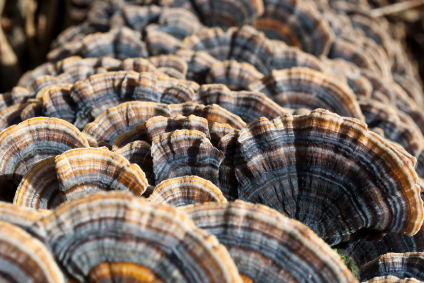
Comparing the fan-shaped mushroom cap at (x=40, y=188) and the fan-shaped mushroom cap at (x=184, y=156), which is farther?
the fan-shaped mushroom cap at (x=184, y=156)

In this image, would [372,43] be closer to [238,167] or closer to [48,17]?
[238,167]

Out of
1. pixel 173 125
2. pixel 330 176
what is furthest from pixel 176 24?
pixel 330 176

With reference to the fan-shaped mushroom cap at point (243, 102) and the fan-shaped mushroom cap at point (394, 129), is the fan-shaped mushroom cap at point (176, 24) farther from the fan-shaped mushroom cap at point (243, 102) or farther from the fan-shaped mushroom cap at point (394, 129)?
the fan-shaped mushroom cap at point (394, 129)

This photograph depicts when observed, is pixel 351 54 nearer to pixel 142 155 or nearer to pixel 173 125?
pixel 173 125

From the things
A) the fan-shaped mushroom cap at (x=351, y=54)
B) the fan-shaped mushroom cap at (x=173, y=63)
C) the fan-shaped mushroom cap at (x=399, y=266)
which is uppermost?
the fan-shaped mushroom cap at (x=173, y=63)

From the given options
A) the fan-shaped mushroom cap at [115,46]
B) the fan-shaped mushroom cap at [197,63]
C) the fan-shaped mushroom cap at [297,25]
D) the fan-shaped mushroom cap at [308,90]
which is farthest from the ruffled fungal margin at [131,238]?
the fan-shaped mushroom cap at [297,25]

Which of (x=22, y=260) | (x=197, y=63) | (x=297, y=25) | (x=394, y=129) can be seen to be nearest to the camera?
(x=22, y=260)

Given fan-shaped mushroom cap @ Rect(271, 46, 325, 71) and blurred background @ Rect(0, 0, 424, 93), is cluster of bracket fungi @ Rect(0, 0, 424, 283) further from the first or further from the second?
blurred background @ Rect(0, 0, 424, 93)
